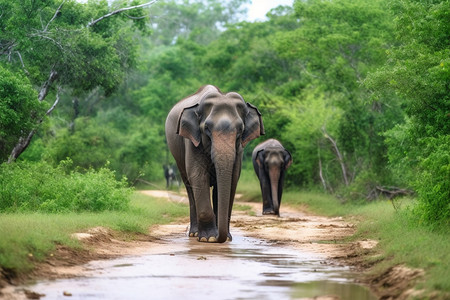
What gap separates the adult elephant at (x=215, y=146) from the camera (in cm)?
1434

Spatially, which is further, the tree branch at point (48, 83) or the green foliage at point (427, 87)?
the tree branch at point (48, 83)

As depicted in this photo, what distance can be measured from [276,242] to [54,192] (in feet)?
19.7

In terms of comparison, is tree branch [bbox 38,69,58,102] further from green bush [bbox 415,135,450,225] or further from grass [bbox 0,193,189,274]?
green bush [bbox 415,135,450,225]

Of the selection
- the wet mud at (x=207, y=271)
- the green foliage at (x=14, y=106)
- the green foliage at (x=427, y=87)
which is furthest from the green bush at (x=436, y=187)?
the green foliage at (x=14, y=106)

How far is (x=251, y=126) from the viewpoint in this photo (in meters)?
15.7

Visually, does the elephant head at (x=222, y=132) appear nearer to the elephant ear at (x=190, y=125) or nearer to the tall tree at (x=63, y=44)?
the elephant ear at (x=190, y=125)

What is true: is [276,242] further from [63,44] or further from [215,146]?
[63,44]

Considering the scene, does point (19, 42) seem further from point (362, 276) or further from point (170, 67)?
point (170, 67)

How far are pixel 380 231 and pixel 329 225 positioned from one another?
4306 mm

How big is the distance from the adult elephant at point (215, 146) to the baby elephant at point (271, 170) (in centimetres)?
975

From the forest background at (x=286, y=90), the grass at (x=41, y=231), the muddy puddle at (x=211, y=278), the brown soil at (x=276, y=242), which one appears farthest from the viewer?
the forest background at (x=286, y=90)

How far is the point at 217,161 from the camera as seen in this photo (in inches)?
565

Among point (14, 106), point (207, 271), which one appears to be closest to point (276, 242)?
point (207, 271)

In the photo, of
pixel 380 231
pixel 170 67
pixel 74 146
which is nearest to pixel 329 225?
pixel 380 231
